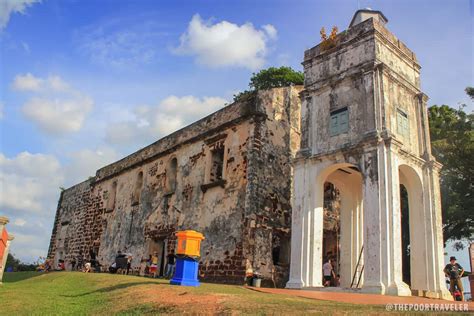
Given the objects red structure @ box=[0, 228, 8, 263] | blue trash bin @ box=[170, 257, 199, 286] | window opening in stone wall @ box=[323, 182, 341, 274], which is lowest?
blue trash bin @ box=[170, 257, 199, 286]

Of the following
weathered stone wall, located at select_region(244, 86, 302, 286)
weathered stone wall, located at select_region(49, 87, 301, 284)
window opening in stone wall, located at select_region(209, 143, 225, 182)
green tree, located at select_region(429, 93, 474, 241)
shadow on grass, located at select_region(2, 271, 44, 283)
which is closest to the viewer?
weathered stone wall, located at select_region(244, 86, 302, 286)

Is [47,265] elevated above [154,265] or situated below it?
below

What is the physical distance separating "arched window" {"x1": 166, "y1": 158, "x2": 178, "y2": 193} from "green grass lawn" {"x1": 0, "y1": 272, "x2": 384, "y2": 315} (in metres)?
6.88

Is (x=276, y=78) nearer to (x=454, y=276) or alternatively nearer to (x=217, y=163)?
(x=217, y=163)

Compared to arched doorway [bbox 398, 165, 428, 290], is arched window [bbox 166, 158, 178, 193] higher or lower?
higher

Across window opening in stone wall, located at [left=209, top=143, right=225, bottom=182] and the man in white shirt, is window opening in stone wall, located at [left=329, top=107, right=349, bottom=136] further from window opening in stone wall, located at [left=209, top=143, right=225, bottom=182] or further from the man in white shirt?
window opening in stone wall, located at [left=209, top=143, right=225, bottom=182]

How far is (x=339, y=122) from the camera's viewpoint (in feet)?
36.6

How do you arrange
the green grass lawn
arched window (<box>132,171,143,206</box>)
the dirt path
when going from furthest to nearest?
1. arched window (<box>132,171,143,206</box>)
2. the dirt path
3. the green grass lawn

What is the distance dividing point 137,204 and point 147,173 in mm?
1359

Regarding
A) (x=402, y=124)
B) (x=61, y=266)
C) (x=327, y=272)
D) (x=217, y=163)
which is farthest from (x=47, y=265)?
(x=402, y=124)

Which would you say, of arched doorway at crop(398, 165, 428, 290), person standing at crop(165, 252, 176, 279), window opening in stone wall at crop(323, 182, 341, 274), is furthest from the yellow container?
window opening in stone wall at crop(323, 182, 341, 274)

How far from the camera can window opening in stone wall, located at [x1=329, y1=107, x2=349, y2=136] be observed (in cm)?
1100

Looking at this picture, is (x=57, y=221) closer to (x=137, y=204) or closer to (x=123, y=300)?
(x=137, y=204)

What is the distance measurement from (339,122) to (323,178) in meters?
1.49
